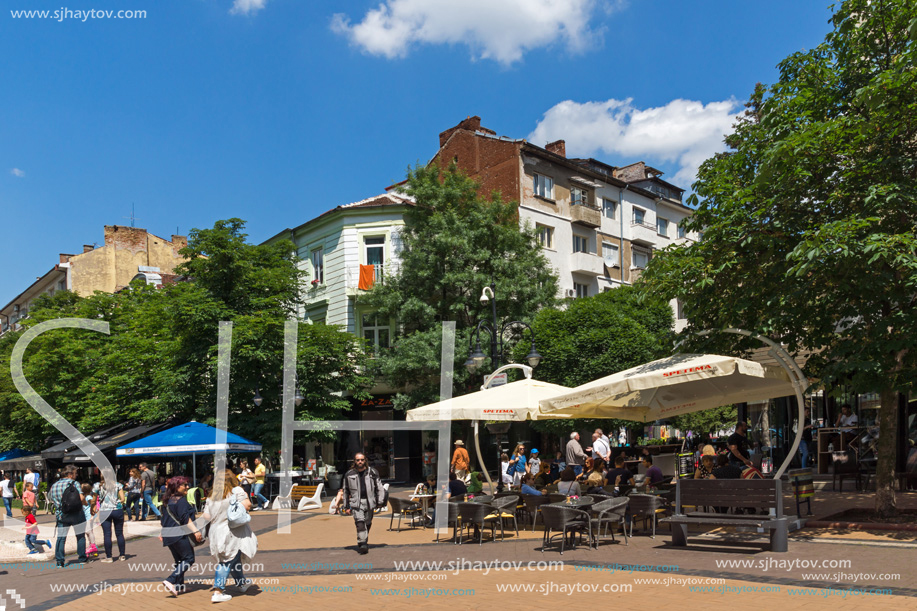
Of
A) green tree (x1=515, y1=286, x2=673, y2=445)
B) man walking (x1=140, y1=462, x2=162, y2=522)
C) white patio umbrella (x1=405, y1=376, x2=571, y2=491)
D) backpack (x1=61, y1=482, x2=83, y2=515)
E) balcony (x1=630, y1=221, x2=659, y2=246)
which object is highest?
balcony (x1=630, y1=221, x2=659, y2=246)

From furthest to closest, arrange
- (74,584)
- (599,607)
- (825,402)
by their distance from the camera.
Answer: (825,402) < (74,584) < (599,607)

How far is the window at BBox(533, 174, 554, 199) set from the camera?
3972 centimetres

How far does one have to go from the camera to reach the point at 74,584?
1062 cm

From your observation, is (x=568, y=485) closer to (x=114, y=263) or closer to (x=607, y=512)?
(x=607, y=512)

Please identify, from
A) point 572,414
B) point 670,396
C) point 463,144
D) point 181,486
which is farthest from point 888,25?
point 463,144

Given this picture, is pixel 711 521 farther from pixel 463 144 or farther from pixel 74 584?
pixel 463 144

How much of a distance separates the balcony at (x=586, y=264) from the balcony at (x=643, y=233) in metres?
4.96

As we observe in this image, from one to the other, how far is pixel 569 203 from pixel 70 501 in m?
32.6

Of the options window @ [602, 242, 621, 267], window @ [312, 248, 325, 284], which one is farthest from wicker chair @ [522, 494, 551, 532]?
window @ [602, 242, 621, 267]

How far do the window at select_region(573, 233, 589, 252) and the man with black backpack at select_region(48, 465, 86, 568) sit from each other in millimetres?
31972

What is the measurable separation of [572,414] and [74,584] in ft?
28.3

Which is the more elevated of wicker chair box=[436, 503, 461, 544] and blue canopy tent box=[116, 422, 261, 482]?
blue canopy tent box=[116, 422, 261, 482]

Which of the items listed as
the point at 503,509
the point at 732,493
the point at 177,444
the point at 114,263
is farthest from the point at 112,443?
the point at 114,263

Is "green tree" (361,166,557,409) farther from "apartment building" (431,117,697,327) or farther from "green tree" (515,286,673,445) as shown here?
"apartment building" (431,117,697,327)
